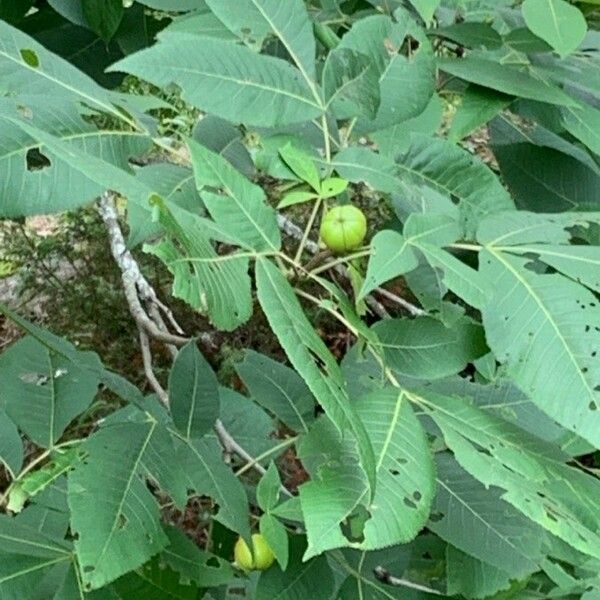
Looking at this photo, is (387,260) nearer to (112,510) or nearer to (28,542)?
(112,510)

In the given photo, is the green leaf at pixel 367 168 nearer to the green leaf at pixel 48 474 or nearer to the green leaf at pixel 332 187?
the green leaf at pixel 332 187

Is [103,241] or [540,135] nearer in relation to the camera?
[540,135]

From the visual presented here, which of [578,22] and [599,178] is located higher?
[578,22]

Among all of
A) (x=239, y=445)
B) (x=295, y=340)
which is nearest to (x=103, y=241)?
(x=239, y=445)

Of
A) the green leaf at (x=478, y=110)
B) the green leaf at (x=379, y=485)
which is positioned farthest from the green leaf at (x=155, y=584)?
the green leaf at (x=478, y=110)

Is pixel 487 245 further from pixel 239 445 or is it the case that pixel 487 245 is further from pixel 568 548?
pixel 239 445

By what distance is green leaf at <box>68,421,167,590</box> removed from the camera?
75 cm

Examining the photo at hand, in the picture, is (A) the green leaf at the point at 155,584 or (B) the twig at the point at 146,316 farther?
(B) the twig at the point at 146,316

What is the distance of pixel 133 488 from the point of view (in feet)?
2.73

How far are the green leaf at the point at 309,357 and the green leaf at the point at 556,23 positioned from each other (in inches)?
20.3

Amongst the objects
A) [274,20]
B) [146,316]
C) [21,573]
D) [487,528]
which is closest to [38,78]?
[274,20]

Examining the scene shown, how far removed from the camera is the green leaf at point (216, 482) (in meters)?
0.88

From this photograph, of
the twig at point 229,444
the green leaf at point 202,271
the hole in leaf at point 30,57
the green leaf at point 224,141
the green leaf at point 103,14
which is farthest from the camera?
the green leaf at point 103,14

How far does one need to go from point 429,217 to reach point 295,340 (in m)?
0.25
